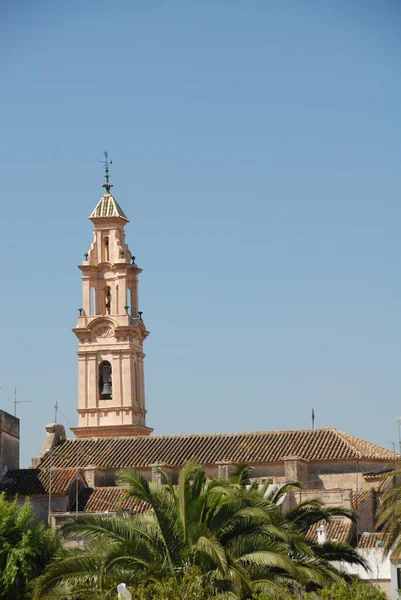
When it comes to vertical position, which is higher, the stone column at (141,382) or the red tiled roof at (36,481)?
the stone column at (141,382)

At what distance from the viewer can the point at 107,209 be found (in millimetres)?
78938

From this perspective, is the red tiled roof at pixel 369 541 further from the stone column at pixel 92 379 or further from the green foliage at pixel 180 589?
the stone column at pixel 92 379

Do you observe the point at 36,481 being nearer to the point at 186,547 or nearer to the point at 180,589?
the point at 186,547

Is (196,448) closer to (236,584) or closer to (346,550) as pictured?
(346,550)

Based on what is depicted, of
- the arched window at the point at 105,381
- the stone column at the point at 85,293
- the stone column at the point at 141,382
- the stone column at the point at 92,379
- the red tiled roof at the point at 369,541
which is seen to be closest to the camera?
the red tiled roof at the point at 369,541

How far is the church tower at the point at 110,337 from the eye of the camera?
76.3 metres

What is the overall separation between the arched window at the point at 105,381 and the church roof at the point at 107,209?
24.9 feet

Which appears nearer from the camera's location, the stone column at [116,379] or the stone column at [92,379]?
the stone column at [116,379]

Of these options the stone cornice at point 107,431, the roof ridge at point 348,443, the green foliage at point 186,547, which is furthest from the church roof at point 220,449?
the green foliage at point 186,547

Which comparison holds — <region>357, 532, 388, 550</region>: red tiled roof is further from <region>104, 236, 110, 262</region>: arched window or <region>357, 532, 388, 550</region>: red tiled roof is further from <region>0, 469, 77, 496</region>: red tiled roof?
<region>104, 236, 110, 262</region>: arched window


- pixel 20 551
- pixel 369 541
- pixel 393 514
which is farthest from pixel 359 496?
pixel 20 551

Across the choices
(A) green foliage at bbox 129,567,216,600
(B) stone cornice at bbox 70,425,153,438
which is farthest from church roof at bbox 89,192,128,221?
(A) green foliage at bbox 129,567,216,600

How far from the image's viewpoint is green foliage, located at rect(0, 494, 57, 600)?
1614 inches

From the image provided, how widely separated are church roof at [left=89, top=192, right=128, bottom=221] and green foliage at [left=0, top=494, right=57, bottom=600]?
37.0 meters
